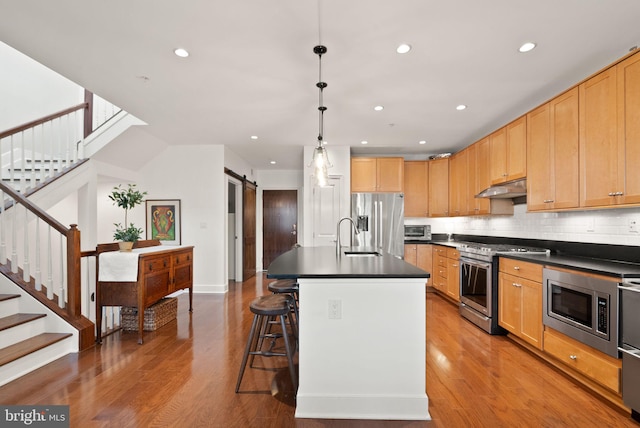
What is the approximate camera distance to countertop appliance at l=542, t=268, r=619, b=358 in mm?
2041

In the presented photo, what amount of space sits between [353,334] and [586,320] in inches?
69.1

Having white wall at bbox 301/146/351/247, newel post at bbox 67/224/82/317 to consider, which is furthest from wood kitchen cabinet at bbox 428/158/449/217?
newel post at bbox 67/224/82/317

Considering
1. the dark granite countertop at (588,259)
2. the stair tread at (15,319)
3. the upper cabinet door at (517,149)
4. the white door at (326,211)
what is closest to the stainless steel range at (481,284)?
the dark granite countertop at (588,259)

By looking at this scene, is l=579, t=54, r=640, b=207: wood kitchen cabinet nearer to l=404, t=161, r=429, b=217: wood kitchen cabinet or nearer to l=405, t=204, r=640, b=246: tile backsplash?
l=405, t=204, r=640, b=246: tile backsplash

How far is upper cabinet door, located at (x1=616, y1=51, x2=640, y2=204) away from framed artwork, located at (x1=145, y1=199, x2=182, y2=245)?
5645 mm

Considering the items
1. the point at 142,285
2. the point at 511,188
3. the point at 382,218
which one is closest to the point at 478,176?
the point at 511,188

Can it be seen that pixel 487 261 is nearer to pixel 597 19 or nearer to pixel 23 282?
pixel 597 19

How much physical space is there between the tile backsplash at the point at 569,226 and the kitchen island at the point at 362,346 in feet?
6.71

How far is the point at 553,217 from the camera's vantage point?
3404 millimetres

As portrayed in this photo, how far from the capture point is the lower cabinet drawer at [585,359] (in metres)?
2.02

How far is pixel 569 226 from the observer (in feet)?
10.4

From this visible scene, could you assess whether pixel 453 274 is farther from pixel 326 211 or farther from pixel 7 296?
pixel 7 296

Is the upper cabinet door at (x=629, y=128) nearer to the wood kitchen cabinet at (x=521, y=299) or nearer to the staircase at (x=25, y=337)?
the wood kitchen cabinet at (x=521, y=299)

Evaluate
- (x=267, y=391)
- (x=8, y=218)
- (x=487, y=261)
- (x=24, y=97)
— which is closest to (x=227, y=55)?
(x=267, y=391)
